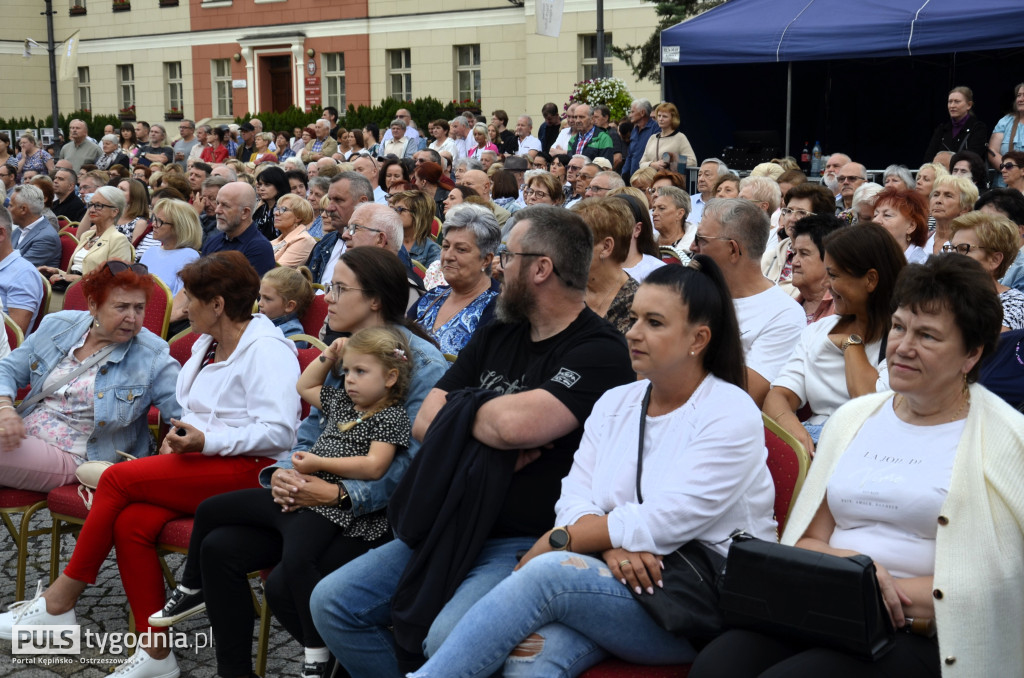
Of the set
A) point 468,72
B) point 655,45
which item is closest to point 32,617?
point 655,45

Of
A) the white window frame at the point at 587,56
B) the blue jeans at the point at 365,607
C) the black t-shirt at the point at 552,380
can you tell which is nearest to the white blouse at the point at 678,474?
the black t-shirt at the point at 552,380

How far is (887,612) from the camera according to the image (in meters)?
2.37

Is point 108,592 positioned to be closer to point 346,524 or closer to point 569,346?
point 346,524

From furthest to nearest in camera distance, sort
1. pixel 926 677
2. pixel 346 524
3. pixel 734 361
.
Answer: pixel 346 524 → pixel 734 361 → pixel 926 677

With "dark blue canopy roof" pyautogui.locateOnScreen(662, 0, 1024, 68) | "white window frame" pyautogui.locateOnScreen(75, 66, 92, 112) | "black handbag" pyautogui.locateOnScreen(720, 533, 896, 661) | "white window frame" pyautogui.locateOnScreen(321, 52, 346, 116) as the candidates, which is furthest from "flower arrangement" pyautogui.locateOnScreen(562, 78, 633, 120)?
"white window frame" pyautogui.locateOnScreen(75, 66, 92, 112)

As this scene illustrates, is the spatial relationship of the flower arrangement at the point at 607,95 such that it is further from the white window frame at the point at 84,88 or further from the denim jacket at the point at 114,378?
the white window frame at the point at 84,88

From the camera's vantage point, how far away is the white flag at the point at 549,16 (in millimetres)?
16453

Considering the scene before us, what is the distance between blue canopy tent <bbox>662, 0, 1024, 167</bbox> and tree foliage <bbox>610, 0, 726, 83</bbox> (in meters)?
5.10

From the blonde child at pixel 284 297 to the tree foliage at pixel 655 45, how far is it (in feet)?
55.0

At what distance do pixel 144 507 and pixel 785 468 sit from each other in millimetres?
2208

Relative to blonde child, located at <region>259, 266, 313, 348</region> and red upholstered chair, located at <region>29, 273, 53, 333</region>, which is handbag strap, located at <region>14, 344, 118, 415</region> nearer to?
blonde child, located at <region>259, 266, 313, 348</region>

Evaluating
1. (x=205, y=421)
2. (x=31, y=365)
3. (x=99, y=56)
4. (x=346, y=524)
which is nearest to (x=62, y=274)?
(x=31, y=365)

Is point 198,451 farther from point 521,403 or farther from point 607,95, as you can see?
point 607,95

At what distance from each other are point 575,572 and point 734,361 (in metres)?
0.69
